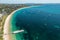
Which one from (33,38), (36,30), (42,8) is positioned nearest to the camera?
(33,38)

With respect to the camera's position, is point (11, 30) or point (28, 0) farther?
point (28, 0)

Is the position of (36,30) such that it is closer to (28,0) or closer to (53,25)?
(53,25)

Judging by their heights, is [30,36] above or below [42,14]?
below

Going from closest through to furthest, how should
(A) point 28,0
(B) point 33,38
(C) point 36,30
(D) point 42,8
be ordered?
(B) point 33,38 < (C) point 36,30 < (A) point 28,0 < (D) point 42,8

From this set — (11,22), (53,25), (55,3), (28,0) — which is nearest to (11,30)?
(11,22)

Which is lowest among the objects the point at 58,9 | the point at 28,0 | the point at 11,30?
the point at 11,30

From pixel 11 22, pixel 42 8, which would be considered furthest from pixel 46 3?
pixel 11 22
